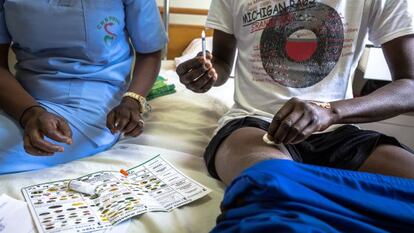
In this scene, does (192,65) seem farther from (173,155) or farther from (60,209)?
(60,209)

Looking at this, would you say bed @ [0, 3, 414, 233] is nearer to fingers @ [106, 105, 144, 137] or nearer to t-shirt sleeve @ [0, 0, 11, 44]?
fingers @ [106, 105, 144, 137]

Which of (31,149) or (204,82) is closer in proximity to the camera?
(31,149)

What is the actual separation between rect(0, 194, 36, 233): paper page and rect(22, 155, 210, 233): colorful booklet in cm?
1

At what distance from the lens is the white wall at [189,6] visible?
7.24ft

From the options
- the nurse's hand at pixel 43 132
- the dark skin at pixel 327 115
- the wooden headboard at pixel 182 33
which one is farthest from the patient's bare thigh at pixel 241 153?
the wooden headboard at pixel 182 33

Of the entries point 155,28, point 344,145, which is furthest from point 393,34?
point 155,28

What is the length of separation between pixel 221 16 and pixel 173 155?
0.42m

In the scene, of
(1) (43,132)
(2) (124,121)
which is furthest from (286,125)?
(1) (43,132)

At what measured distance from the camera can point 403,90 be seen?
0.90 metres

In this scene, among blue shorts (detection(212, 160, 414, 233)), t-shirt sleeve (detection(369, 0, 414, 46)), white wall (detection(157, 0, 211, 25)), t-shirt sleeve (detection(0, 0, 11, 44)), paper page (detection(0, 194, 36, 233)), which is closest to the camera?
blue shorts (detection(212, 160, 414, 233))

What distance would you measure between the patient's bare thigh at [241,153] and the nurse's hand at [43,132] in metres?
0.35

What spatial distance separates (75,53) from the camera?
107cm

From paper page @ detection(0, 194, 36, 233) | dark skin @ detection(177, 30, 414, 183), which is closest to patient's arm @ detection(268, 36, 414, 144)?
dark skin @ detection(177, 30, 414, 183)

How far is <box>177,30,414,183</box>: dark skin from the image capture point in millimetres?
724
